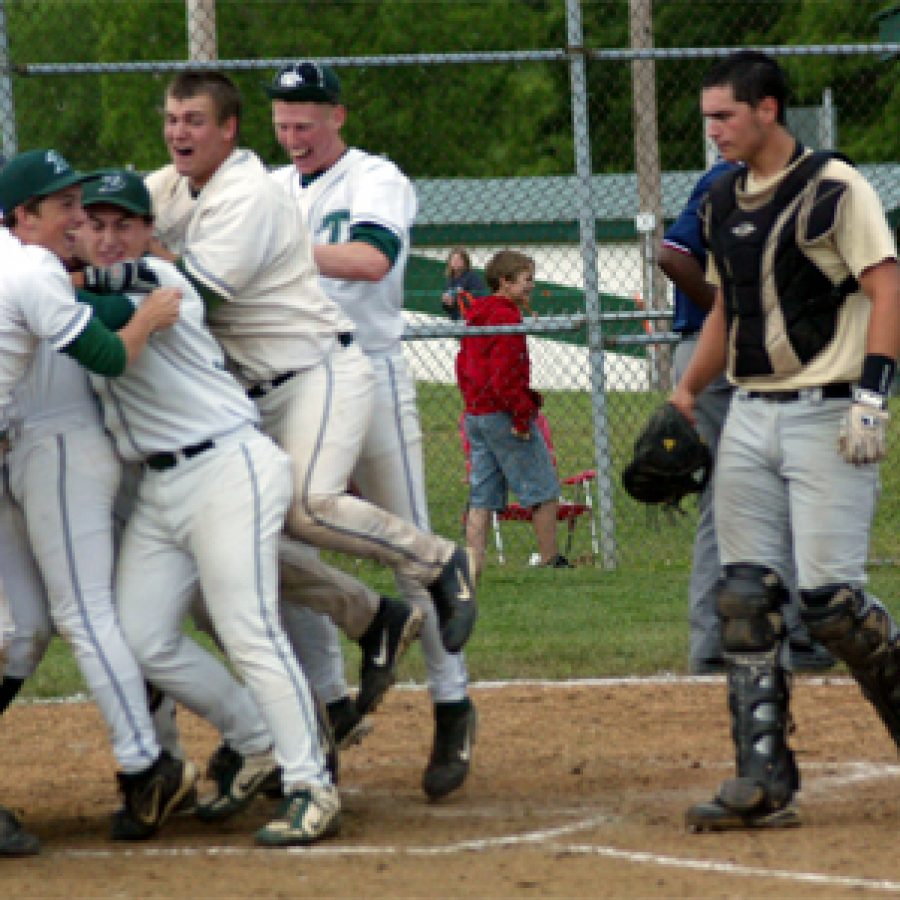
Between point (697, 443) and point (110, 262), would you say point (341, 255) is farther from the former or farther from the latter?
point (697, 443)

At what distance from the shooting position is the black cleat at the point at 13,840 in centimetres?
556

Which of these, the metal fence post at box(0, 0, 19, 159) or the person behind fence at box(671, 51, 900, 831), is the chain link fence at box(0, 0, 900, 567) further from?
the person behind fence at box(671, 51, 900, 831)

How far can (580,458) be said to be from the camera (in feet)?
56.4

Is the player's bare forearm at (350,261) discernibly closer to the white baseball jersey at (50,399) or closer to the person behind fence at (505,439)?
the white baseball jersey at (50,399)

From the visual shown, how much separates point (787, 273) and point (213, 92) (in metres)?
1.74

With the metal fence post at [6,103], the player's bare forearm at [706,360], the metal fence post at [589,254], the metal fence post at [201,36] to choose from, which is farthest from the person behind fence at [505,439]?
the player's bare forearm at [706,360]

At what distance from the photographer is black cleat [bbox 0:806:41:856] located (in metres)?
5.56

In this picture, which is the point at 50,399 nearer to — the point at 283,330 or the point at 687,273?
the point at 283,330

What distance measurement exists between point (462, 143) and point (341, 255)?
30.4m

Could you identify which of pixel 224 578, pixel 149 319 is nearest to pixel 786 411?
pixel 224 578

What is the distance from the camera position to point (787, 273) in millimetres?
5648

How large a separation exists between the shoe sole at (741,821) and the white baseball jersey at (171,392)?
5.52 ft

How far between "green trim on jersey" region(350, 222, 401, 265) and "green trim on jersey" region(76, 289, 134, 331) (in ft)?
3.40

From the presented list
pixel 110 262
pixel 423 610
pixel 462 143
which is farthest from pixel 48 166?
pixel 462 143
